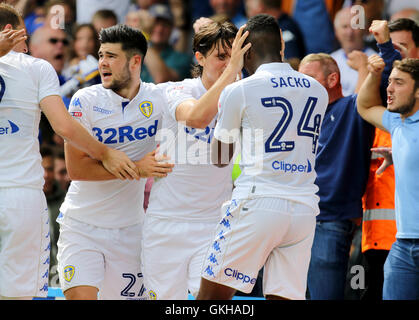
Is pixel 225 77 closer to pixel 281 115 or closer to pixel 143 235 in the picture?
pixel 281 115

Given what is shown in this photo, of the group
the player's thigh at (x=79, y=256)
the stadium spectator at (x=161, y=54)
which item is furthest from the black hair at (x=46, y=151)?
the player's thigh at (x=79, y=256)

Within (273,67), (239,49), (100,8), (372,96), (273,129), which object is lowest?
(273,129)

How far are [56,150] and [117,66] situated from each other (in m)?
3.64

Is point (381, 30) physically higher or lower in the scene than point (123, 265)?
higher

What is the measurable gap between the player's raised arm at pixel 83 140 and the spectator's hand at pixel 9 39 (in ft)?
1.40

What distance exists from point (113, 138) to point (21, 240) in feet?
3.55

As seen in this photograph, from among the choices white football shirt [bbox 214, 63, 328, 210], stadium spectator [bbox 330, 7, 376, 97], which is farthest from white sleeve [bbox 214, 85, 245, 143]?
stadium spectator [bbox 330, 7, 376, 97]

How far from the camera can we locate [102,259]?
5387mm

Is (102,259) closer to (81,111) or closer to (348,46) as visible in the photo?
(81,111)

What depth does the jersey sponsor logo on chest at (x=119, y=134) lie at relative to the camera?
5.40 m

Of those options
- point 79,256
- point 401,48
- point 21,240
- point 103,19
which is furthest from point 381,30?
point 103,19

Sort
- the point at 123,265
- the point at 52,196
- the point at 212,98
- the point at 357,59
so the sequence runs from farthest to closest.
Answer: the point at 52,196, the point at 357,59, the point at 123,265, the point at 212,98

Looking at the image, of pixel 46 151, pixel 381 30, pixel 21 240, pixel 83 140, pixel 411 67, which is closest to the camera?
pixel 21 240

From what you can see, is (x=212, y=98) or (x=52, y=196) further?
(x=52, y=196)
